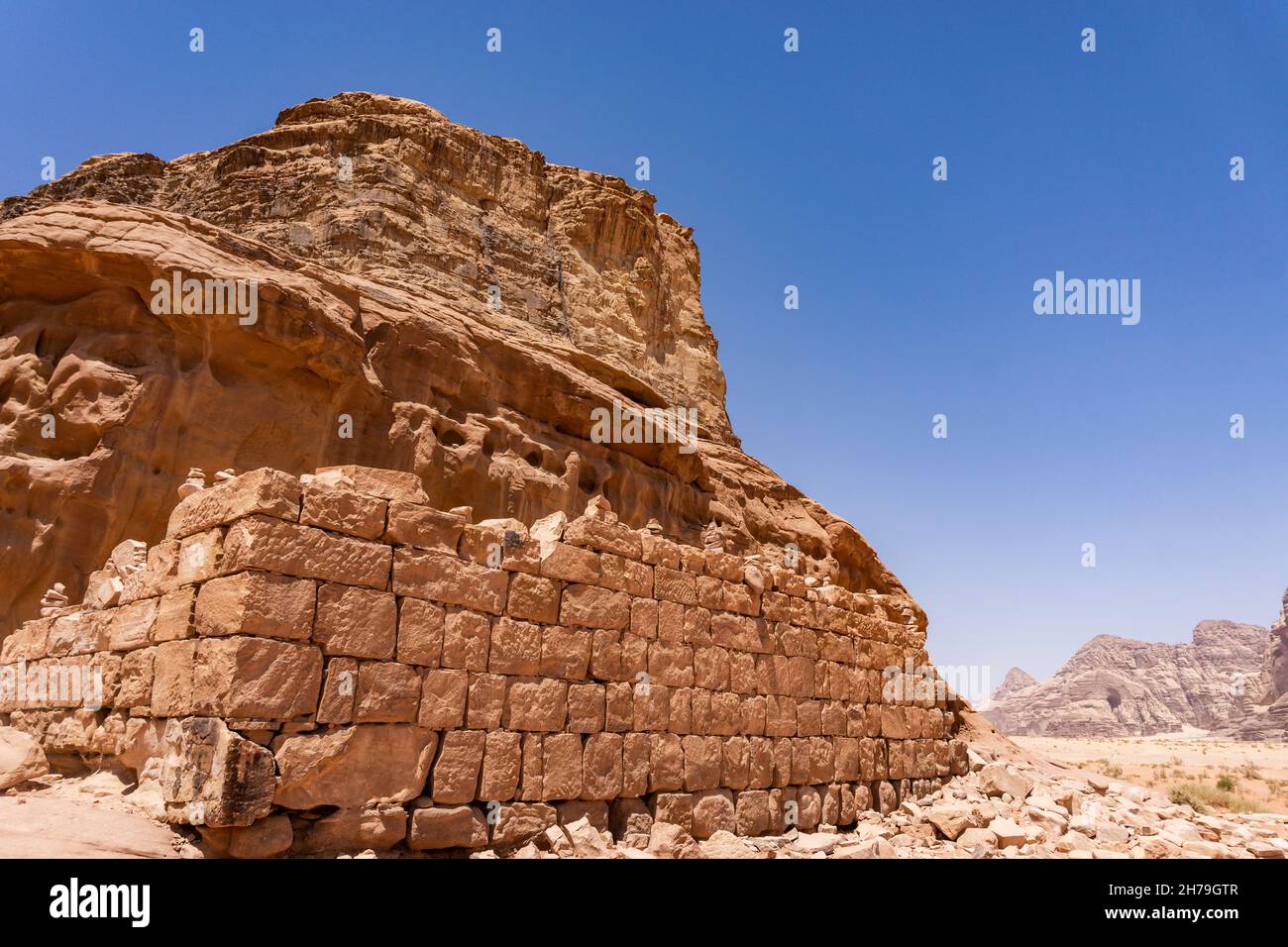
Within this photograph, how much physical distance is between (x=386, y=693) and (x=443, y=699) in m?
0.45

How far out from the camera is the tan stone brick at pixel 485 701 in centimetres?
657

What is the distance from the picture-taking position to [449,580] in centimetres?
663

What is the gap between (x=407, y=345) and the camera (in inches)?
584

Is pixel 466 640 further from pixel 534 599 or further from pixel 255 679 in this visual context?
pixel 255 679

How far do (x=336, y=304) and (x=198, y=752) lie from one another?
380 inches

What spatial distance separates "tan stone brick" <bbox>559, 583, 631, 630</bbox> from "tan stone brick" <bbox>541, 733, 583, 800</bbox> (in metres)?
0.92

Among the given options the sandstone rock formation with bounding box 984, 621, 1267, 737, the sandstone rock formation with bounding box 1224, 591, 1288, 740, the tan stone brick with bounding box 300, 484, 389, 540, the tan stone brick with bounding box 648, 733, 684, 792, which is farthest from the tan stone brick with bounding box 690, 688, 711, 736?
the sandstone rock formation with bounding box 984, 621, 1267, 737

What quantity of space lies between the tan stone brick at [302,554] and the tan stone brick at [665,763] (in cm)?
296

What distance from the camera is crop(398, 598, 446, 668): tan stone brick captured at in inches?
247

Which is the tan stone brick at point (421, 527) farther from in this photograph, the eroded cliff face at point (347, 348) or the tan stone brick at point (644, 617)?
the eroded cliff face at point (347, 348)

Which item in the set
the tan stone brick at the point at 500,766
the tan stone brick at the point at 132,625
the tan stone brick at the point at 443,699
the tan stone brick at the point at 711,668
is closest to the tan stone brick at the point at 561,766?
the tan stone brick at the point at 500,766

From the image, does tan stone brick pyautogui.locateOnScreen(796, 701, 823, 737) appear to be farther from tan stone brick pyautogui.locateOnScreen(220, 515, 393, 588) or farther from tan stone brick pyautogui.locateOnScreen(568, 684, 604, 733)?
tan stone brick pyautogui.locateOnScreen(220, 515, 393, 588)

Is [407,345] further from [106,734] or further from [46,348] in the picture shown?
[106,734]

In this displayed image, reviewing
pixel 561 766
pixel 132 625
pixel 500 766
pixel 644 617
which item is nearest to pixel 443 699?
pixel 500 766
